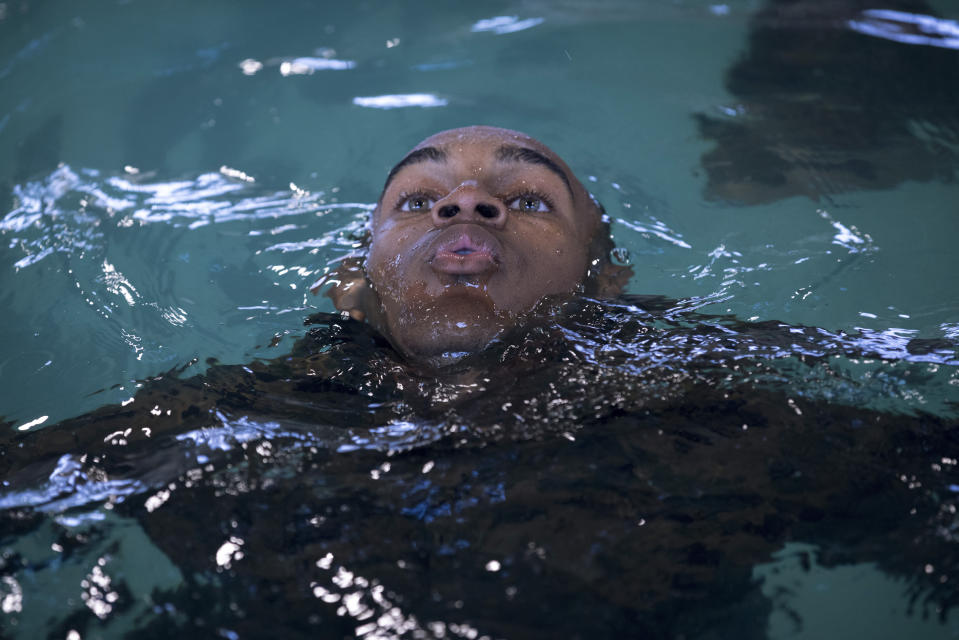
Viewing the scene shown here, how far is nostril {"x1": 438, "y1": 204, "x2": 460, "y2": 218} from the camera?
310 centimetres

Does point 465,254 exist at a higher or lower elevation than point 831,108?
higher

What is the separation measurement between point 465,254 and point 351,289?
736mm

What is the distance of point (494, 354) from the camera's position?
2.90m

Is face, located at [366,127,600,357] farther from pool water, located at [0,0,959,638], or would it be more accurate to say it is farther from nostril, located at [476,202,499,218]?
pool water, located at [0,0,959,638]

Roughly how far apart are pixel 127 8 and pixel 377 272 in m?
4.43

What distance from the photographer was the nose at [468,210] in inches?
121

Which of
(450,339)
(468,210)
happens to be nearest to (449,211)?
(468,210)

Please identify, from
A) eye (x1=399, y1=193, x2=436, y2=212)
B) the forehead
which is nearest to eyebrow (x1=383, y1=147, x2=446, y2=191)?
the forehead

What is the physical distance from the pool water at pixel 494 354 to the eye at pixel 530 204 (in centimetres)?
46

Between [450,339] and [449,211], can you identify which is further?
[449,211]

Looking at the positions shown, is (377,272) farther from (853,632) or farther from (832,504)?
(853,632)

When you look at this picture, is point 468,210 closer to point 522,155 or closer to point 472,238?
point 472,238

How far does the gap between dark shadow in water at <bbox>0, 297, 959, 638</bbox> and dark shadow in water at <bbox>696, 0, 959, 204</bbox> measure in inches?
77.2

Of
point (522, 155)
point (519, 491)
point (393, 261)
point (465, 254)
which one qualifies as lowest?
point (519, 491)
